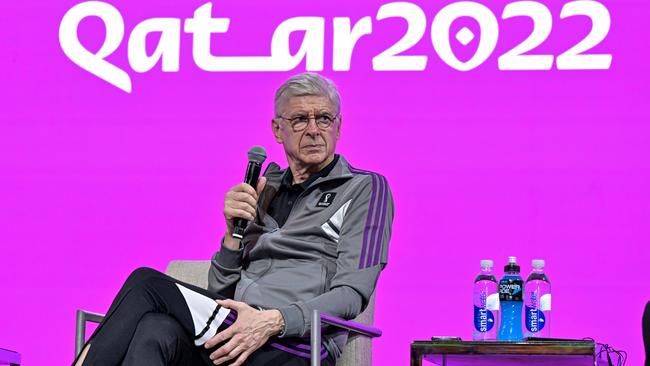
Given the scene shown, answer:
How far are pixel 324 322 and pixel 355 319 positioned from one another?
0.47 metres

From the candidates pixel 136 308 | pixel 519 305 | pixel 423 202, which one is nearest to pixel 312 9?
pixel 423 202

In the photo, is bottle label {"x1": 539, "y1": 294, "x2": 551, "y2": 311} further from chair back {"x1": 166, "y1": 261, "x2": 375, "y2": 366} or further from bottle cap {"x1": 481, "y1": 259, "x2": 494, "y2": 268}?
chair back {"x1": 166, "y1": 261, "x2": 375, "y2": 366}

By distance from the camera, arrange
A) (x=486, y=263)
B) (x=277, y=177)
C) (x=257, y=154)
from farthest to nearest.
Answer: (x=486, y=263) < (x=277, y=177) < (x=257, y=154)

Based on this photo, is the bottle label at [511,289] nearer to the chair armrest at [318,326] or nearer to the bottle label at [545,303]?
the bottle label at [545,303]

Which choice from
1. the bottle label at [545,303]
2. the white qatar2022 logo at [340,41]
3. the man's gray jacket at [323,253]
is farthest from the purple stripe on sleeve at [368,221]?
the white qatar2022 logo at [340,41]

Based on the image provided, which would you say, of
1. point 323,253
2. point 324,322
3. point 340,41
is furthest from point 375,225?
point 340,41

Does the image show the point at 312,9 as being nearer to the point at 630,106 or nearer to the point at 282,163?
the point at 282,163

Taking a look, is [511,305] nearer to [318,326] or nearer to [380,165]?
[380,165]

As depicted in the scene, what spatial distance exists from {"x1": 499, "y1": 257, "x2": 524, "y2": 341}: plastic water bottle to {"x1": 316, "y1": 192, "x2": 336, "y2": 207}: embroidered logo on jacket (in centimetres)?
57

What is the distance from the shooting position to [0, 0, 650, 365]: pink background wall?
346 centimetres

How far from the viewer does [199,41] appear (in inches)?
147

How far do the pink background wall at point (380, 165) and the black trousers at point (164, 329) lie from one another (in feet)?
3.17

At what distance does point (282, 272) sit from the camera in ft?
9.27

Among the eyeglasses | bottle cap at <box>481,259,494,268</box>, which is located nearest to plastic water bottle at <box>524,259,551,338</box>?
bottle cap at <box>481,259,494,268</box>
